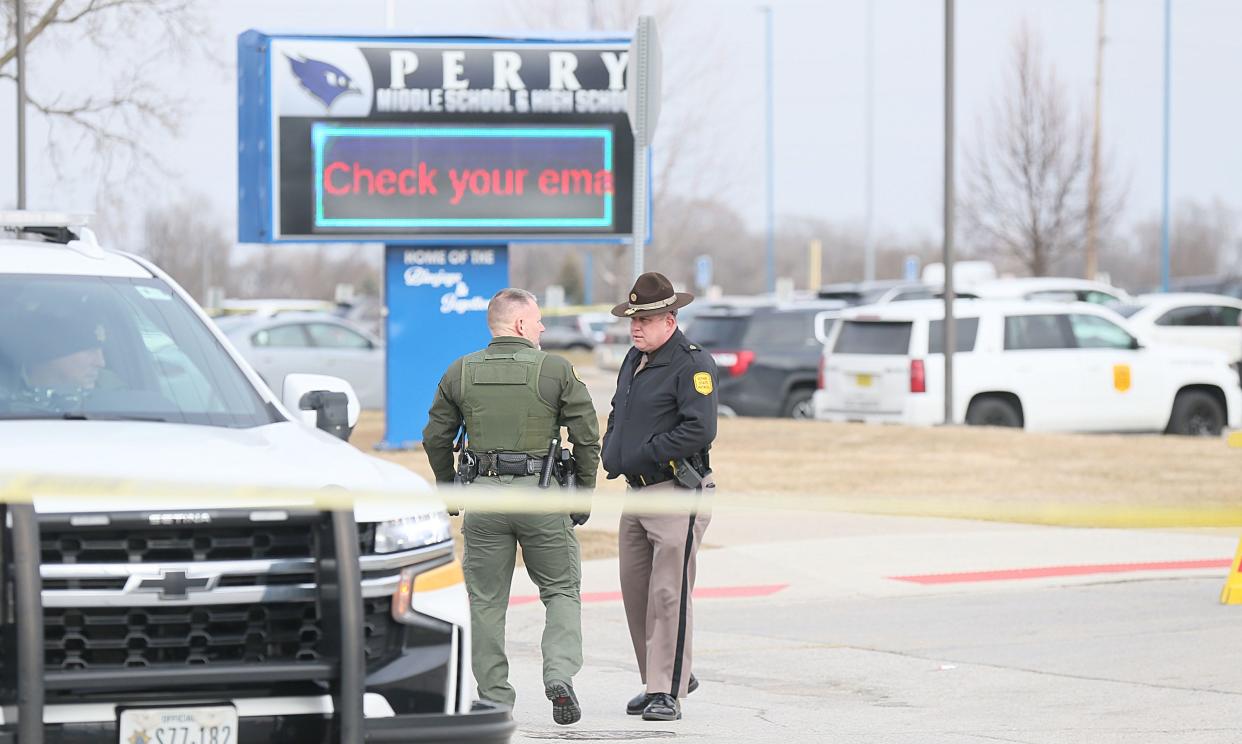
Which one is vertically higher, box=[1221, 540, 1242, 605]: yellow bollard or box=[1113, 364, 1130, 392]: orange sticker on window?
box=[1113, 364, 1130, 392]: orange sticker on window

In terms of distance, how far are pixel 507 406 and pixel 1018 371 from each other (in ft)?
45.8

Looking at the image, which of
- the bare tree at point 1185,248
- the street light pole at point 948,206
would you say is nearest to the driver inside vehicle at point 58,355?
the street light pole at point 948,206

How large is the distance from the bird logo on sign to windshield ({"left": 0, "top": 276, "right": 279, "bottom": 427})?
41.5 ft

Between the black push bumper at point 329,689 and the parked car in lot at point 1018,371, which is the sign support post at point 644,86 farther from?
the parked car in lot at point 1018,371

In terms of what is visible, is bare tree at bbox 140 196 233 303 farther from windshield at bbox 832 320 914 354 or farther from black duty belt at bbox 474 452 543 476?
black duty belt at bbox 474 452 543 476

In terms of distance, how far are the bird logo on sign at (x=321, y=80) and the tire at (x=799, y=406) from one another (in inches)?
294

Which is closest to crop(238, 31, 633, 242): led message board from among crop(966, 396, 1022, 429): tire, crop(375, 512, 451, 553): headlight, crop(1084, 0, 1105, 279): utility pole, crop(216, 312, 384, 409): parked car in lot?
crop(966, 396, 1022, 429): tire

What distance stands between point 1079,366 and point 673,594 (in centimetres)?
1357

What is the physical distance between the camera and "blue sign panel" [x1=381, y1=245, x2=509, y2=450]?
20.2m

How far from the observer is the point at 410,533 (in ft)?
16.6

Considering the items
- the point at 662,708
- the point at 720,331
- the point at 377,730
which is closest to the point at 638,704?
the point at 662,708

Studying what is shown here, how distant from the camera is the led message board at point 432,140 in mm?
18922

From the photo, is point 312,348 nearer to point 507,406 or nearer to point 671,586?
point 671,586

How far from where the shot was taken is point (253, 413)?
6.04m
